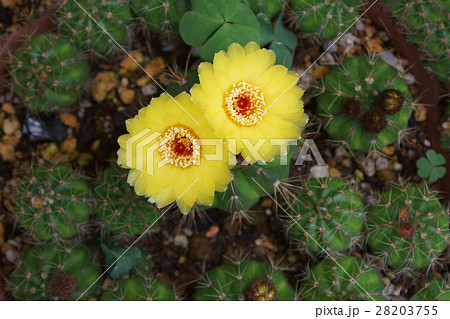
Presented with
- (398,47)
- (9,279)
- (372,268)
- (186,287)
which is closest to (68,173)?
(9,279)

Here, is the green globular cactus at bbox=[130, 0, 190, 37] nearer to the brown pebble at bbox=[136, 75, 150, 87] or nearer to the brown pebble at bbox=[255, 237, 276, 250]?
the brown pebble at bbox=[136, 75, 150, 87]

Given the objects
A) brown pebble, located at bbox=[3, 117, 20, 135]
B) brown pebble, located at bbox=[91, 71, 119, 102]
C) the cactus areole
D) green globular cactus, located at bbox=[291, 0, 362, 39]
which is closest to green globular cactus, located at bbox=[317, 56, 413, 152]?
green globular cactus, located at bbox=[291, 0, 362, 39]

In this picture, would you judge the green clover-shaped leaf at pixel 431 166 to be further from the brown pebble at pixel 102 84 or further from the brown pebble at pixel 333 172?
the brown pebble at pixel 102 84

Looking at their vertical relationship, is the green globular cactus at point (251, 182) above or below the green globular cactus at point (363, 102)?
below

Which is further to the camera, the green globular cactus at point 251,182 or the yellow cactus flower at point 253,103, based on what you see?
the green globular cactus at point 251,182

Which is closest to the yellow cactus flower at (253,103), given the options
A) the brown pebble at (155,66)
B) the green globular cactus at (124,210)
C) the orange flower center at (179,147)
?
the orange flower center at (179,147)

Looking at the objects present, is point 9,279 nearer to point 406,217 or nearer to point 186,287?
point 186,287

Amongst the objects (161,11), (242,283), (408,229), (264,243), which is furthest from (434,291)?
(161,11)
